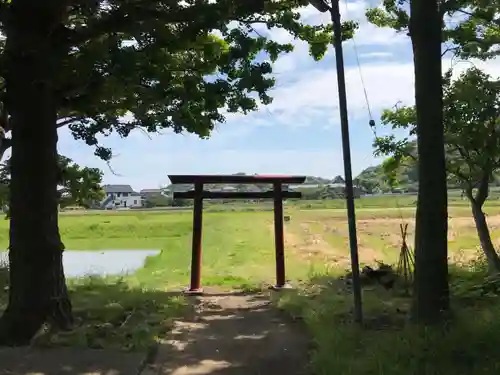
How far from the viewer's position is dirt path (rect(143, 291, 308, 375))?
6.01 m

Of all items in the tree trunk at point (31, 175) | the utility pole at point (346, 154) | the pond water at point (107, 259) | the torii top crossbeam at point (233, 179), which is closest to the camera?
the utility pole at point (346, 154)

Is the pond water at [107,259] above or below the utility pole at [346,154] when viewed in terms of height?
below

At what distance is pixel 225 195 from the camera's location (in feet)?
41.2

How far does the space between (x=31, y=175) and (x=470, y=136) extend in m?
7.57

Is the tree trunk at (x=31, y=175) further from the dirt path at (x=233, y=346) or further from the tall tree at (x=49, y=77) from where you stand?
the dirt path at (x=233, y=346)

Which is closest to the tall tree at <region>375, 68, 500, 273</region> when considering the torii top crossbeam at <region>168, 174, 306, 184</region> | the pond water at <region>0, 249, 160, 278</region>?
the torii top crossbeam at <region>168, 174, 306, 184</region>

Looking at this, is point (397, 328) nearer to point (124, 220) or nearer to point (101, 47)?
point (101, 47)

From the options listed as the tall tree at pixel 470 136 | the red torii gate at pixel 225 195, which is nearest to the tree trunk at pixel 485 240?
the tall tree at pixel 470 136

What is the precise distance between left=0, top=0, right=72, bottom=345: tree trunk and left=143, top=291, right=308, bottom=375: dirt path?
1626 millimetres

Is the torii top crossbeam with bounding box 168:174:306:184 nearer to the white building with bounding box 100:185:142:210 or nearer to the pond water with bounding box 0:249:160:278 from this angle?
the pond water with bounding box 0:249:160:278

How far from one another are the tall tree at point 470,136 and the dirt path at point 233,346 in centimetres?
464

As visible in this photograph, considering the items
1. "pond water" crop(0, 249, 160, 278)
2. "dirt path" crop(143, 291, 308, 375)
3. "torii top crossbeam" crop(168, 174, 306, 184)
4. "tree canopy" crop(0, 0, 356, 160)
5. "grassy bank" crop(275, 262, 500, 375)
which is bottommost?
"pond water" crop(0, 249, 160, 278)

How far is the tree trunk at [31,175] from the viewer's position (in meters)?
7.14

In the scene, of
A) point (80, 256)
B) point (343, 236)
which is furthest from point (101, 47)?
point (343, 236)
